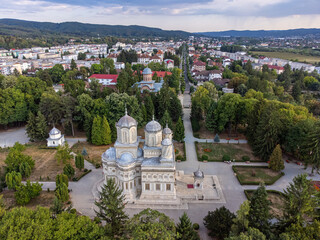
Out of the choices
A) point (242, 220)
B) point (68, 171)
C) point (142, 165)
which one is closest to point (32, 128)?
point (68, 171)

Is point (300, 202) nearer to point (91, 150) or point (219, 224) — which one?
point (219, 224)

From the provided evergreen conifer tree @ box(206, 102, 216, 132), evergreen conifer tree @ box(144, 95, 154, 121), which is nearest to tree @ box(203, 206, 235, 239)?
evergreen conifer tree @ box(206, 102, 216, 132)

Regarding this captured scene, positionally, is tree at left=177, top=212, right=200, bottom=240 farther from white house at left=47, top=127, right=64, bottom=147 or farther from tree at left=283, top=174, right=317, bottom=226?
white house at left=47, top=127, right=64, bottom=147

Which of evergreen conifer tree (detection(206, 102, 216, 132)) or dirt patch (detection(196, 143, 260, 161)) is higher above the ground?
evergreen conifer tree (detection(206, 102, 216, 132))

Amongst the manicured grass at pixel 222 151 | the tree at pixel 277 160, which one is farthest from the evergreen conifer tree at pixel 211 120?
the tree at pixel 277 160

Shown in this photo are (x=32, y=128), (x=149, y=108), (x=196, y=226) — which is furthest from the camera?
(x=149, y=108)

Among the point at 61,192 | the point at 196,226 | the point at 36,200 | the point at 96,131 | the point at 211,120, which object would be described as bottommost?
the point at 36,200

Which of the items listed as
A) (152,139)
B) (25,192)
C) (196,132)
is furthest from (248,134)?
(25,192)
